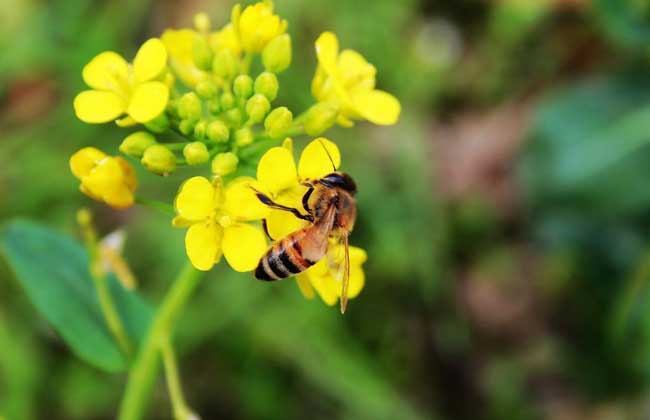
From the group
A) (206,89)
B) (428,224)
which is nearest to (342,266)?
(206,89)

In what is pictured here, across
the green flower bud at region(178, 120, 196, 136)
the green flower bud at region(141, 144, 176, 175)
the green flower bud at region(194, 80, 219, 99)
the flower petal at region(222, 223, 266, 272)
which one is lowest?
the flower petal at region(222, 223, 266, 272)

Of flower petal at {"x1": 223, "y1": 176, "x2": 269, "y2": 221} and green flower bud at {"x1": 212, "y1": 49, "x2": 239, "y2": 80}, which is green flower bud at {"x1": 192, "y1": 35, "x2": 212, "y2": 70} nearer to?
green flower bud at {"x1": 212, "y1": 49, "x2": 239, "y2": 80}

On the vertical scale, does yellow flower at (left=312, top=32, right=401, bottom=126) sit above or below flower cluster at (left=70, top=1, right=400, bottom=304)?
above

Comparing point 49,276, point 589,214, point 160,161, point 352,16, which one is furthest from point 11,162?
point 589,214

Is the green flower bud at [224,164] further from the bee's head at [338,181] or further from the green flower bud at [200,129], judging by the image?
the bee's head at [338,181]

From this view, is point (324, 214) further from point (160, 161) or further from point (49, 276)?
point (49, 276)

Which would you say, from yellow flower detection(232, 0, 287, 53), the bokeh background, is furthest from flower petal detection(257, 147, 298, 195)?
the bokeh background
